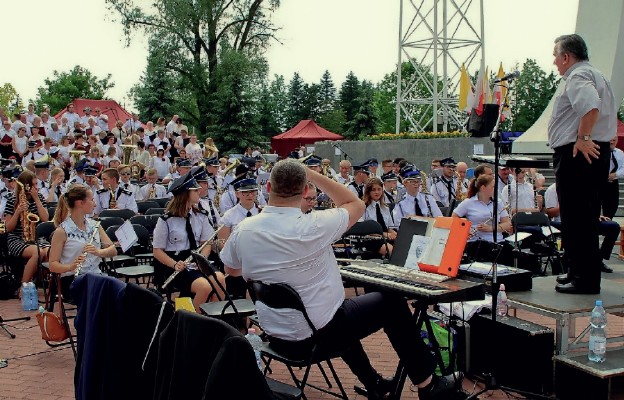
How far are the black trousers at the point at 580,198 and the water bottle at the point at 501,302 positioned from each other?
648 millimetres

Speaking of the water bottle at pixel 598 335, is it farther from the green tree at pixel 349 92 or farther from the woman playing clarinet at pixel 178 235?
the green tree at pixel 349 92

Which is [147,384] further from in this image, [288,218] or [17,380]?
[17,380]

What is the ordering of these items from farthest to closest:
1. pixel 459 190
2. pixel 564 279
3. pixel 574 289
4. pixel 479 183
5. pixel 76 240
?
pixel 459 190 < pixel 479 183 < pixel 76 240 < pixel 564 279 < pixel 574 289

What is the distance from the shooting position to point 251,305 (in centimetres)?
570

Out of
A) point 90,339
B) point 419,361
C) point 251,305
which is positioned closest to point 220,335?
point 90,339

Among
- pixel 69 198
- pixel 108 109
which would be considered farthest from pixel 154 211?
pixel 108 109

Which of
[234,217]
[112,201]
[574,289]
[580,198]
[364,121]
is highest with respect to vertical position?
[364,121]

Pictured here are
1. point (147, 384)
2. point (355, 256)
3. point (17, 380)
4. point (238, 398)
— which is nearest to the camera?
point (238, 398)

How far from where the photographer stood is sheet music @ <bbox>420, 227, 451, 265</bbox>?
15.4 feet

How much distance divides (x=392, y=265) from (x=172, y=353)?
7.88 ft

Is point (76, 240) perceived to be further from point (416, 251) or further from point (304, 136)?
point (304, 136)

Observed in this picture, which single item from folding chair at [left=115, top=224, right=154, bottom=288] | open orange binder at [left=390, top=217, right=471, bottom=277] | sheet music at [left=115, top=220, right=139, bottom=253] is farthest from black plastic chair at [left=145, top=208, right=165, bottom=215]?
open orange binder at [left=390, top=217, right=471, bottom=277]

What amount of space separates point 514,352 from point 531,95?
6409 centimetres

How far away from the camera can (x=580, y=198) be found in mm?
5121
